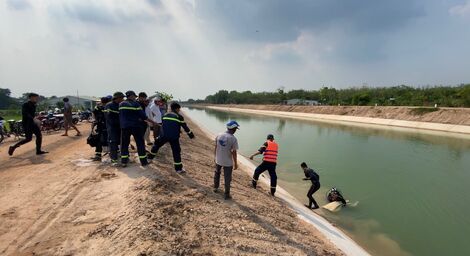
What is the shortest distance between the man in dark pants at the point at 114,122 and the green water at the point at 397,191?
7.17m

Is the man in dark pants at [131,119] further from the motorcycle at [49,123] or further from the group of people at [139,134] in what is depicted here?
the motorcycle at [49,123]

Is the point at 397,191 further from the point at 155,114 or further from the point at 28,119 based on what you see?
the point at 28,119

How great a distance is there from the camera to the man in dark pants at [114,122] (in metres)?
8.30

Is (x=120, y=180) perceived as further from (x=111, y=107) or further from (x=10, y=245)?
(x=10, y=245)

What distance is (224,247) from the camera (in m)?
5.12

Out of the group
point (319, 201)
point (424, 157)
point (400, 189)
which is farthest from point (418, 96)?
point (319, 201)

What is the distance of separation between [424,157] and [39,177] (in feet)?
75.3

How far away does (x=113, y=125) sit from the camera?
27.5 feet

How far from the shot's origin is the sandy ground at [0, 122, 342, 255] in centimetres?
474

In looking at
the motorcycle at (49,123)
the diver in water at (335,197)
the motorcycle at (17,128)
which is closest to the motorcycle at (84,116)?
the motorcycle at (49,123)

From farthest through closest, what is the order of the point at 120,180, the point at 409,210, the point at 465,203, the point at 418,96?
the point at 418,96, the point at 465,203, the point at 409,210, the point at 120,180

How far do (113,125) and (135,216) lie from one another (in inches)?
151

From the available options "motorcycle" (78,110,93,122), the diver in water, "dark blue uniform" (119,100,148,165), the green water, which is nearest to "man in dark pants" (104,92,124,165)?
"dark blue uniform" (119,100,148,165)

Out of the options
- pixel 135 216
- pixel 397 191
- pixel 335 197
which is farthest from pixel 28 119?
Result: pixel 397 191
